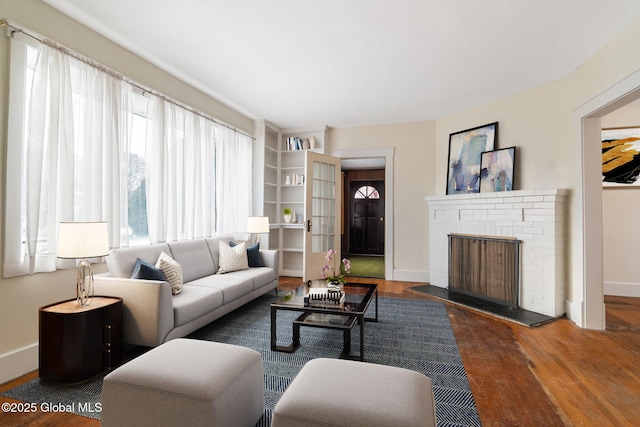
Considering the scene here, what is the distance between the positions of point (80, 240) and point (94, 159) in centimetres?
98

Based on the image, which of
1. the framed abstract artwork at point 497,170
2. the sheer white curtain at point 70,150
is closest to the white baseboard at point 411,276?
the framed abstract artwork at point 497,170

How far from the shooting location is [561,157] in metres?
3.62

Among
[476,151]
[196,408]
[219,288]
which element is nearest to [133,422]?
[196,408]

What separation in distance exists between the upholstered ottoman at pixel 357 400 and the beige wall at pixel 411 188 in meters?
4.12

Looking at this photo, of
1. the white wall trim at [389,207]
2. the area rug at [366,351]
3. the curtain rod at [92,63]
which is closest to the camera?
the area rug at [366,351]

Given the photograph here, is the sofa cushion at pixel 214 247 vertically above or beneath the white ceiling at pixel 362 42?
beneath

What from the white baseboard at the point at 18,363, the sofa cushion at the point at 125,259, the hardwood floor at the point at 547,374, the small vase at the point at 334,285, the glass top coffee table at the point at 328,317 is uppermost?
the sofa cushion at the point at 125,259

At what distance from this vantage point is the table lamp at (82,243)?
2055mm

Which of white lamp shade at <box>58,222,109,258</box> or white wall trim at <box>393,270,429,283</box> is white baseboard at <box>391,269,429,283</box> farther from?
white lamp shade at <box>58,222,109,258</box>

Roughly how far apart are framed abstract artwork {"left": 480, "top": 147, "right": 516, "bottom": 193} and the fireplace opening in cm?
71

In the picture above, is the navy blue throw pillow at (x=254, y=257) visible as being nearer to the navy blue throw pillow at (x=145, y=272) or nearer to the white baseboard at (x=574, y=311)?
the navy blue throw pillow at (x=145, y=272)

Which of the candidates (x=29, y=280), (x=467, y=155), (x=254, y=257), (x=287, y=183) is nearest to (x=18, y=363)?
(x=29, y=280)

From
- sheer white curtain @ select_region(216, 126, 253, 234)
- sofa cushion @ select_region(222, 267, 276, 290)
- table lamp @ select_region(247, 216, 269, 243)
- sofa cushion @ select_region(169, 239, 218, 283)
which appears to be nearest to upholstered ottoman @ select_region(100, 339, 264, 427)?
sofa cushion @ select_region(169, 239, 218, 283)

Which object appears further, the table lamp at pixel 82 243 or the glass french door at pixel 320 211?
the glass french door at pixel 320 211
